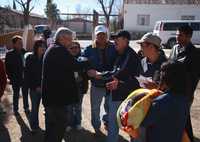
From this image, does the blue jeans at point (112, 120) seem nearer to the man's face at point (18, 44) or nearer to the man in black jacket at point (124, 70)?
the man in black jacket at point (124, 70)

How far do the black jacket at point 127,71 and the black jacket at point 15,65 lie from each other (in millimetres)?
3491

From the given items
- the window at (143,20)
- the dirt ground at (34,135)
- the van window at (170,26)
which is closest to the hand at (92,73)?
the dirt ground at (34,135)

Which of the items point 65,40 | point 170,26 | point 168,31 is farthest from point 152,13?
point 65,40

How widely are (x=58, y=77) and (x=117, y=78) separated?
90 centimetres

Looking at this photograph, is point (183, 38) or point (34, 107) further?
point (34, 107)

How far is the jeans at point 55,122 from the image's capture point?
18.6ft

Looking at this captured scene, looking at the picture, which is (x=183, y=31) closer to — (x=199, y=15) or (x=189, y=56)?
(x=189, y=56)

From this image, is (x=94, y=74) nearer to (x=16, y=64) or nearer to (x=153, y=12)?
(x=16, y=64)

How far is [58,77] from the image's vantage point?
554 centimetres

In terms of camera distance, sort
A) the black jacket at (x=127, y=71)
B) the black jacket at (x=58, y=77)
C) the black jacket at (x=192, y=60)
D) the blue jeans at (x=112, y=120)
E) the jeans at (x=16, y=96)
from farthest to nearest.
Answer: the jeans at (x=16, y=96) → the blue jeans at (x=112, y=120) → the black jacket at (x=127, y=71) → the black jacket at (x=192, y=60) → the black jacket at (x=58, y=77)

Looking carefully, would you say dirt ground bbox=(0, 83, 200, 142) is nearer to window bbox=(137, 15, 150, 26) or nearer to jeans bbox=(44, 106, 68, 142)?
jeans bbox=(44, 106, 68, 142)

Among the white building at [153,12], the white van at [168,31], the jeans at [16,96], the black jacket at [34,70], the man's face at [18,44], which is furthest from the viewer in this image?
the white building at [153,12]

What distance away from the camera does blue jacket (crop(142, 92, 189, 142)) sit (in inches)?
139

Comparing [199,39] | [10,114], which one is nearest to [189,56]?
[10,114]
